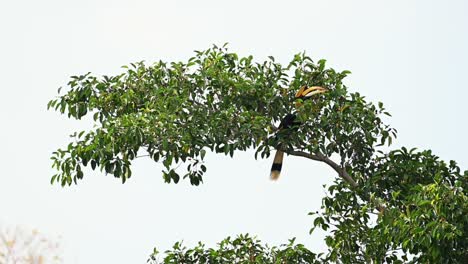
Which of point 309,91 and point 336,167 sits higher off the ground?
point 309,91

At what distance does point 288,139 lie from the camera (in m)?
9.39

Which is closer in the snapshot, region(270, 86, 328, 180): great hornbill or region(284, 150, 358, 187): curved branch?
region(270, 86, 328, 180): great hornbill

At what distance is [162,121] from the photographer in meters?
8.63

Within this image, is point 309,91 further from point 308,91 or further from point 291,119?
point 291,119

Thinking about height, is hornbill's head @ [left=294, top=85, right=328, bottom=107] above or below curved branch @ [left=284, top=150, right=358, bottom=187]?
above

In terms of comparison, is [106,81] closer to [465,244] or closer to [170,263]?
[170,263]

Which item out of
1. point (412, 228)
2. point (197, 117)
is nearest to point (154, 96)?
point (197, 117)

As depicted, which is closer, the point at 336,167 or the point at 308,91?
the point at 308,91

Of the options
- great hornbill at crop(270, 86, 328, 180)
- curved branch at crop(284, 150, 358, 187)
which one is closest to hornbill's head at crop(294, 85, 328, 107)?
great hornbill at crop(270, 86, 328, 180)

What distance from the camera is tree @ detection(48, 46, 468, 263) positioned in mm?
8438

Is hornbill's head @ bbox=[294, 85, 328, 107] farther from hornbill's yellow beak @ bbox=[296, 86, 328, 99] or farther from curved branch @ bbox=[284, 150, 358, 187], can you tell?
curved branch @ bbox=[284, 150, 358, 187]

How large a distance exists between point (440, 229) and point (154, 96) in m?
2.91

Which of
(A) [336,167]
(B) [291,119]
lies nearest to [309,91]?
(B) [291,119]

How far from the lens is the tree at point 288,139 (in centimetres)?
844
